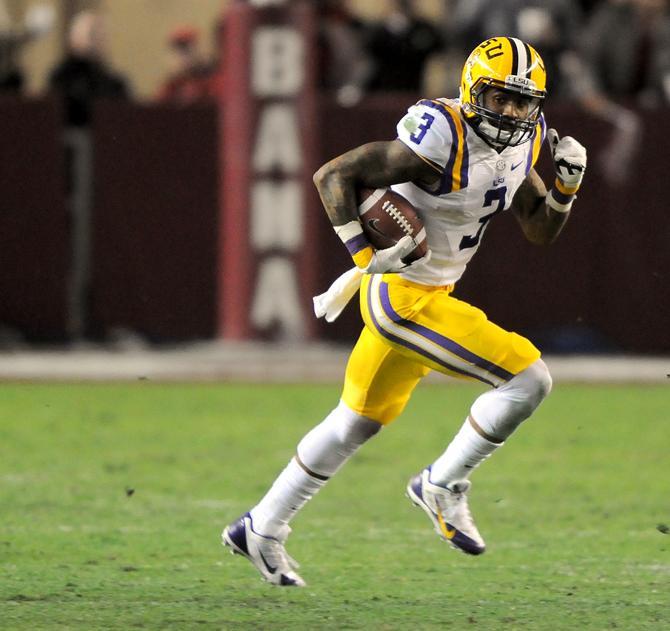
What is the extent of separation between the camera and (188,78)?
1190 cm

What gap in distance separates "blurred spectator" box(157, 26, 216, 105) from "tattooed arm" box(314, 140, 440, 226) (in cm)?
660

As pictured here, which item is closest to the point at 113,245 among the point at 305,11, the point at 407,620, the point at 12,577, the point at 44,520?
the point at 305,11

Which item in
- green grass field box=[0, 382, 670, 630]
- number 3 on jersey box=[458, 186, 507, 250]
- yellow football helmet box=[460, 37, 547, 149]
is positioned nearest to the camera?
green grass field box=[0, 382, 670, 630]

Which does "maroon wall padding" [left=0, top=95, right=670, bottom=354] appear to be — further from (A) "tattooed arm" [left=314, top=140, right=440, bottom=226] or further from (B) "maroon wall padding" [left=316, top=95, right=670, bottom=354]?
(A) "tattooed arm" [left=314, top=140, right=440, bottom=226]

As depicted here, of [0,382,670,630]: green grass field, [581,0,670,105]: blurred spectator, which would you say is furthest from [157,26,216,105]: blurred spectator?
[581,0,670,105]: blurred spectator

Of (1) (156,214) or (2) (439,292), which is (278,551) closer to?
(2) (439,292)

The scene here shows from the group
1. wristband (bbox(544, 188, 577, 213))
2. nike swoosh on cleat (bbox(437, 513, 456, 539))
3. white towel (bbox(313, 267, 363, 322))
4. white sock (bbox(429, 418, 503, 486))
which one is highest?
wristband (bbox(544, 188, 577, 213))

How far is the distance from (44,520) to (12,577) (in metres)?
1.02

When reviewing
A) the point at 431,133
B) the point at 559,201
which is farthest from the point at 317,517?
the point at 431,133

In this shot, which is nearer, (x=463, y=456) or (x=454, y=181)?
(x=454, y=181)

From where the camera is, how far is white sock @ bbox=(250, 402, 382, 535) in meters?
5.47

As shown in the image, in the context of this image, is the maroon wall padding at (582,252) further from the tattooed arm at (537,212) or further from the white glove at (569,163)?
the white glove at (569,163)

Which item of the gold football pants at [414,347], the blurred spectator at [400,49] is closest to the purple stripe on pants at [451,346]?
the gold football pants at [414,347]

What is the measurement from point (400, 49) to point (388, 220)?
253 inches
